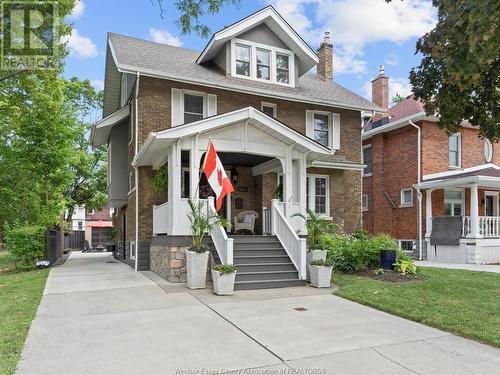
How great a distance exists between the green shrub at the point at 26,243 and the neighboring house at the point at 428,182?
51.6 feet

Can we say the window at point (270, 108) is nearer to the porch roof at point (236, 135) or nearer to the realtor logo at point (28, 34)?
the porch roof at point (236, 135)

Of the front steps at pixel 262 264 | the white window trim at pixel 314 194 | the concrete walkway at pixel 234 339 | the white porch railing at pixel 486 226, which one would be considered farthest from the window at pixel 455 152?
the concrete walkway at pixel 234 339

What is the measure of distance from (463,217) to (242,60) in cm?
1117

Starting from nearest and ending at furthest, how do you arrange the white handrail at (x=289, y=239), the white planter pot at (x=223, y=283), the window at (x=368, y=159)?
the white planter pot at (x=223, y=283), the white handrail at (x=289, y=239), the window at (x=368, y=159)

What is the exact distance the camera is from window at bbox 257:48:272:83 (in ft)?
50.8

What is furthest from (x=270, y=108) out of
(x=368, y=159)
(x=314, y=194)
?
(x=368, y=159)

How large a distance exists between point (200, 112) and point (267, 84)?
9.71 ft

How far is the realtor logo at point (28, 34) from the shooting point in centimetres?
1195

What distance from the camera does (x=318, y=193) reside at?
1622 centimetres

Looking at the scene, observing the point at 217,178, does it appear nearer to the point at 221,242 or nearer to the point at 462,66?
the point at 221,242

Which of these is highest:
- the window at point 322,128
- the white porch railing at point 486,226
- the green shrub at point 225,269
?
the window at point 322,128

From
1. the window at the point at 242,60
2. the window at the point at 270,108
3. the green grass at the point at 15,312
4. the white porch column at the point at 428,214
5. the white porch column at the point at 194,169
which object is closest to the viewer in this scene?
the green grass at the point at 15,312

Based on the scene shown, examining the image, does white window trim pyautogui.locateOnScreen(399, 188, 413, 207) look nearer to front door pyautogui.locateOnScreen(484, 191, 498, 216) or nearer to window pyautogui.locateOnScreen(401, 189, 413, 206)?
window pyautogui.locateOnScreen(401, 189, 413, 206)

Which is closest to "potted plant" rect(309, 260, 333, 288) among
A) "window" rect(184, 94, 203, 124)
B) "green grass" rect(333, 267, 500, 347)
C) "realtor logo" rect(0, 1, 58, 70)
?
"green grass" rect(333, 267, 500, 347)
